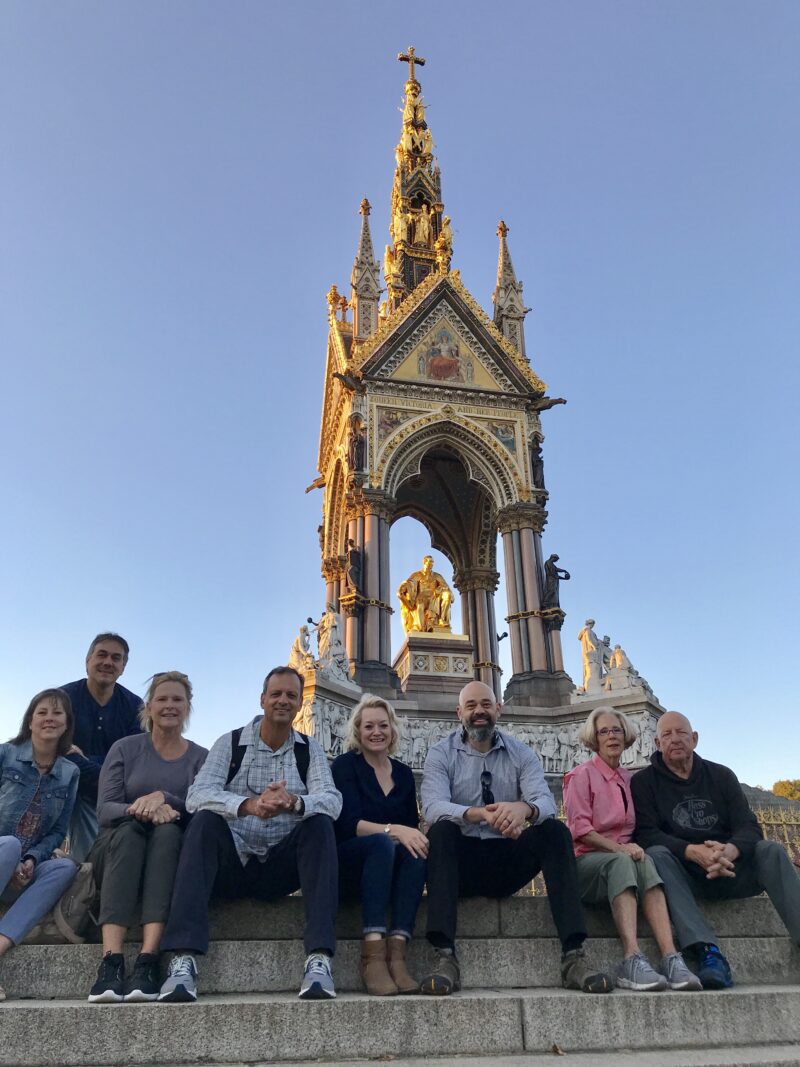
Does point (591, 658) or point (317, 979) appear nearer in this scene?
point (317, 979)

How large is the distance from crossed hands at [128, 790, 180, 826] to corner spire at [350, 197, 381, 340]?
57.3 feet

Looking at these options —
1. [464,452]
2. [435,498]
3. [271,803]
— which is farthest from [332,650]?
[271,803]

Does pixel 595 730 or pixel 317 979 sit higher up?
pixel 595 730

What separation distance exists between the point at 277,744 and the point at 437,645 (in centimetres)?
1401

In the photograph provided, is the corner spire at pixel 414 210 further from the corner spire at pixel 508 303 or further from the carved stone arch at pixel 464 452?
the carved stone arch at pixel 464 452

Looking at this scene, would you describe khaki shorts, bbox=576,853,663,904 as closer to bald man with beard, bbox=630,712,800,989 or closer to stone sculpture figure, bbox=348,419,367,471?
bald man with beard, bbox=630,712,800,989

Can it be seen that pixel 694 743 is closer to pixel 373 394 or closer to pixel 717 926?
pixel 717 926

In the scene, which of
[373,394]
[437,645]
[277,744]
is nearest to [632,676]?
[437,645]

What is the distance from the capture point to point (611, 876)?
400 centimetres

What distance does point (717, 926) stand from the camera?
14.3 ft

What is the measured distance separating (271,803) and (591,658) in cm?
1316

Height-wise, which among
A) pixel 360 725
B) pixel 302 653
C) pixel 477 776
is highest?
pixel 302 653

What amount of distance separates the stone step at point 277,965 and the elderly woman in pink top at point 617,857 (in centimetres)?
20

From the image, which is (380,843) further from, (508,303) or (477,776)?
(508,303)
